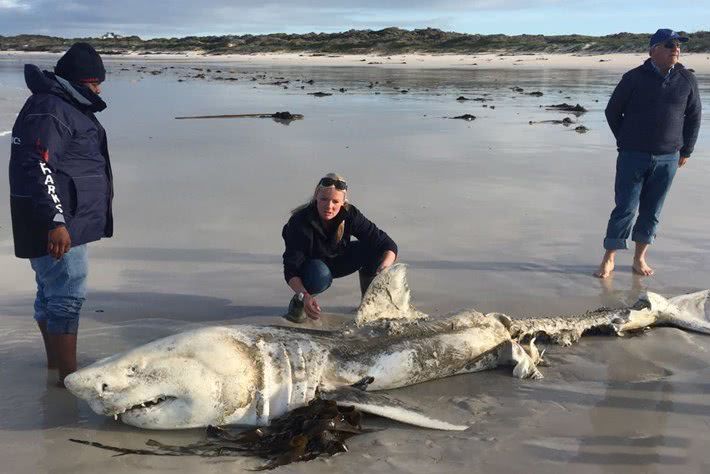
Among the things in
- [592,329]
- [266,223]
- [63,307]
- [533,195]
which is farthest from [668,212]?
[63,307]

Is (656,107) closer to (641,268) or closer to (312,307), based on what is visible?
(641,268)

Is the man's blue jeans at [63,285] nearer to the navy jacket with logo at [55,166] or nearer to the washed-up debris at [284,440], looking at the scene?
the navy jacket with logo at [55,166]

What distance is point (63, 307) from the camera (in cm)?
489

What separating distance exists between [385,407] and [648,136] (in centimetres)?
458

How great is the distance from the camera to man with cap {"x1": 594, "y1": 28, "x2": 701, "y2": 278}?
7.52 m

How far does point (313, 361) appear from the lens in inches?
192

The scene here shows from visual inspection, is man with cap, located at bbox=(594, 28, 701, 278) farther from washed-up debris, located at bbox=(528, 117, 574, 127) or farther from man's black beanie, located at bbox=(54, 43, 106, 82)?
washed-up debris, located at bbox=(528, 117, 574, 127)

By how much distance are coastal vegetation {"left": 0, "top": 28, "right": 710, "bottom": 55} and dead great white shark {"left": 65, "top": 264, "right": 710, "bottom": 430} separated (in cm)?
5327

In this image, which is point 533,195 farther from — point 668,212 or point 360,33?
point 360,33

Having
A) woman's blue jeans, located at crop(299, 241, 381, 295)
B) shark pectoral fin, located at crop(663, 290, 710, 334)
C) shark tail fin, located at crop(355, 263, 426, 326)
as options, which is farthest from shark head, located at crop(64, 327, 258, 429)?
shark pectoral fin, located at crop(663, 290, 710, 334)

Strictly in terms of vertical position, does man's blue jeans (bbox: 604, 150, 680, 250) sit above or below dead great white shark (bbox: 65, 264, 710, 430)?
above

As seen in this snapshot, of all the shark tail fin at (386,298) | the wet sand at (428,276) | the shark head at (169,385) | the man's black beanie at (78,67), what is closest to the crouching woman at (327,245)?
the wet sand at (428,276)

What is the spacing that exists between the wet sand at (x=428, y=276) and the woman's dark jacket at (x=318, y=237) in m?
0.57

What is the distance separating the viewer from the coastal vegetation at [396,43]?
61.1 meters
